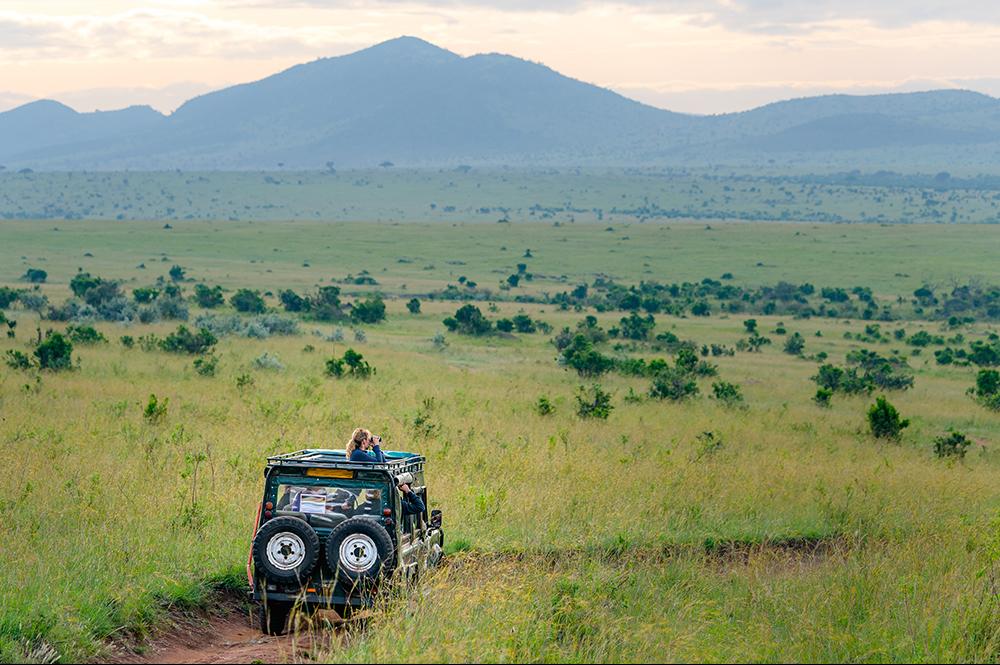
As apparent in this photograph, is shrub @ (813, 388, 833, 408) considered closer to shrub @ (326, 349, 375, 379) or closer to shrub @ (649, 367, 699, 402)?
shrub @ (649, 367, 699, 402)

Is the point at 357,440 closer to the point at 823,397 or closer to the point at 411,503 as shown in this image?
the point at 411,503

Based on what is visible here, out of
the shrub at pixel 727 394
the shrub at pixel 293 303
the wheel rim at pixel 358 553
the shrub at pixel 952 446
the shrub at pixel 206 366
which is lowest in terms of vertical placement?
the shrub at pixel 727 394

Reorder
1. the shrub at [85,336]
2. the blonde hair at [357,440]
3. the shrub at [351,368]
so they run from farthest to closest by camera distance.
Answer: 1. the shrub at [85,336]
2. the shrub at [351,368]
3. the blonde hair at [357,440]

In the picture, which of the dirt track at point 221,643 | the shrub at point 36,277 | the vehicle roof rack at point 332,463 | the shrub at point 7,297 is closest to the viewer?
the dirt track at point 221,643

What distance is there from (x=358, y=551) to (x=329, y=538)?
26 cm

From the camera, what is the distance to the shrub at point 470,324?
49.2m

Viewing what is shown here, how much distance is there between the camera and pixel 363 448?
11.4 meters

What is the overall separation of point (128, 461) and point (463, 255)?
88.0 metres

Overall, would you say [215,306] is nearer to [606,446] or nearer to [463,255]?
[606,446]

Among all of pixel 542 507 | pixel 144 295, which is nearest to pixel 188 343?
pixel 144 295

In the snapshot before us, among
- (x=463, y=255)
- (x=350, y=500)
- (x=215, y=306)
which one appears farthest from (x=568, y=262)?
(x=350, y=500)

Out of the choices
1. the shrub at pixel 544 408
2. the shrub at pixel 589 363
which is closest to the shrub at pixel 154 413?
the shrub at pixel 544 408

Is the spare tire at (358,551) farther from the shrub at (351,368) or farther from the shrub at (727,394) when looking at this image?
the shrub at (727,394)

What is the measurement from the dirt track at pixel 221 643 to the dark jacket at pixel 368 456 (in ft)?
4.68
